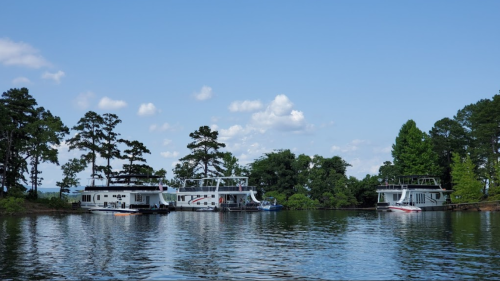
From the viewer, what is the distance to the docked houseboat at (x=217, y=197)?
90.2 meters

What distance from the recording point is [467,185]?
89125 mm

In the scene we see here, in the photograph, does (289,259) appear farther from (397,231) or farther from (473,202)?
(473,202)

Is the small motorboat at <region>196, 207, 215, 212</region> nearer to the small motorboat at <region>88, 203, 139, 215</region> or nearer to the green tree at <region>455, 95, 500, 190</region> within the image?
the small motorboat at <region>88, 203, 139, 215</region>

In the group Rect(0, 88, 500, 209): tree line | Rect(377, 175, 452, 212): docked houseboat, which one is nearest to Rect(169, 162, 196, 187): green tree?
Rect(0, 88, 500, 209): tree line

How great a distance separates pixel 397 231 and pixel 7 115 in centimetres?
6292

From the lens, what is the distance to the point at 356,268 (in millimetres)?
24797

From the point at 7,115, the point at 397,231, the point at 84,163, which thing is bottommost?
the point at 397,231

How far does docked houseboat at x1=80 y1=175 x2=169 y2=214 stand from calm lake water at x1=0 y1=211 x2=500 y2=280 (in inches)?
1417

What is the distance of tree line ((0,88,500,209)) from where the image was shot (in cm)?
8144

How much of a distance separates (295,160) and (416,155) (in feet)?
83.6

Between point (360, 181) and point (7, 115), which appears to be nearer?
point (7, 115)

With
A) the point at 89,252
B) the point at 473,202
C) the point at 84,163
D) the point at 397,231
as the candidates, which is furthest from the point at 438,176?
the point at 89,252

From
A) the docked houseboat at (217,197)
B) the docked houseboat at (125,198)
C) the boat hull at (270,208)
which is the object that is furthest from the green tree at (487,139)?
the docked houseboat at (125,198)

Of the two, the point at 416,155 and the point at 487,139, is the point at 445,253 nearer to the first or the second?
the point at 487,139
